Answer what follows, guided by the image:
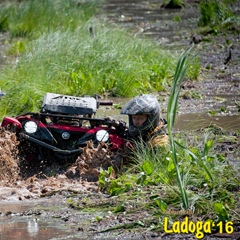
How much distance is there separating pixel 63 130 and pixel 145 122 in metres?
0.81

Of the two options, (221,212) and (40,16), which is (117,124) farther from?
(40,16)

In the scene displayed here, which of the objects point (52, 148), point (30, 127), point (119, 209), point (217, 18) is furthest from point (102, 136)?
point (217, 18)

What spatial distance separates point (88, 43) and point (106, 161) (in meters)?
4.74

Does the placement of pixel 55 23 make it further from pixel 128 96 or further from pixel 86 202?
pixel 86 202

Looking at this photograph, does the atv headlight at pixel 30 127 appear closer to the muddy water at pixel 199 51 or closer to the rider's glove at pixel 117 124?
the rider's glove at pixel 117 124

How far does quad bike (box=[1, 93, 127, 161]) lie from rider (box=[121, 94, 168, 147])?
170mm

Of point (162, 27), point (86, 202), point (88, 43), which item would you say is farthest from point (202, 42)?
point (86, 202)

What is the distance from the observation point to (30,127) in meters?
8.40

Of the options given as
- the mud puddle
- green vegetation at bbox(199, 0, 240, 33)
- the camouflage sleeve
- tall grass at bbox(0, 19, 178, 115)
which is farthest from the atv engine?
green vegetation at bbox(199, 0, 240, 33)

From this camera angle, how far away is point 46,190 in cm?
780

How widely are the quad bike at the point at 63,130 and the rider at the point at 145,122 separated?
0.17 metres

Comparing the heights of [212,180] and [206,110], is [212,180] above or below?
above

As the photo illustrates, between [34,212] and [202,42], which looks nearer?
[34,212]

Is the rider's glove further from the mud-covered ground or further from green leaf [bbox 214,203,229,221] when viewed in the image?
green leaf [bbox 214,203,229,221]
